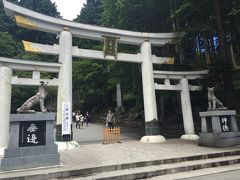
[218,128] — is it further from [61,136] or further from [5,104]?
[5,104]

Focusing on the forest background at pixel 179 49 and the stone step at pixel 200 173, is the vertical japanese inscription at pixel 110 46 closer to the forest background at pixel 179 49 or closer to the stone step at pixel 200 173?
the forest background at pixel 179 49

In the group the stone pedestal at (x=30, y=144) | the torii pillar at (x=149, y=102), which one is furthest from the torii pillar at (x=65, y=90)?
the torii pillar at (x=149, y=102)

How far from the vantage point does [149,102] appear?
13961mm

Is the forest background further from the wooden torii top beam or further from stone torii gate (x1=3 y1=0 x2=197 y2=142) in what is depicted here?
stone torii gate (x1=3 y1=0 x2=197 y2=142)

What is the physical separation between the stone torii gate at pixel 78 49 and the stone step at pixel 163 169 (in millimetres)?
4979

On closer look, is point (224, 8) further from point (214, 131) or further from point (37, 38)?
point (37, 38)

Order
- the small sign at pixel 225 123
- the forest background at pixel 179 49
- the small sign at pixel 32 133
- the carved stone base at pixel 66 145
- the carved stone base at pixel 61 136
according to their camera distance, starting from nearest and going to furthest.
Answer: the small sign at pixel 32 133
the carved stone base at pixel 66 145
the carved stone base at pixel 61 136
the small sign at pixel 225 123
the forest background at pixel 179 49

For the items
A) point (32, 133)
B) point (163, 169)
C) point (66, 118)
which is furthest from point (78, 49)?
point (163, 169)

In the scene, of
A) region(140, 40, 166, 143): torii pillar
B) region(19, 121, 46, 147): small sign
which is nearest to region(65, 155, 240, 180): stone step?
region(19, 121, 46, 147): small sign

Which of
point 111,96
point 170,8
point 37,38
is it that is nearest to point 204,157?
point 170,8

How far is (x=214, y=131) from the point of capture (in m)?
11.1

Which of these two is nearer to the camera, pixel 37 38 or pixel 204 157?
pixel 204 157

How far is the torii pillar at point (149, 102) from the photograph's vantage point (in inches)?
535

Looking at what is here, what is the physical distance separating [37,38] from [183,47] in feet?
102
